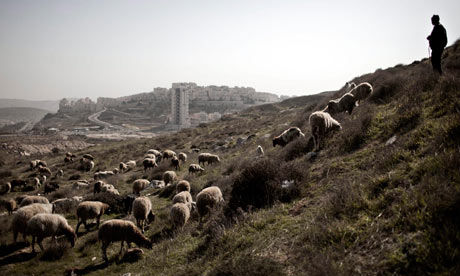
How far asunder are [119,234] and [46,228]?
2553mm

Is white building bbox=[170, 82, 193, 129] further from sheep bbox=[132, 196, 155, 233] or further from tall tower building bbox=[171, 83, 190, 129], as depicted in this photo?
sheep bbox=[132, 196, 155, 233]

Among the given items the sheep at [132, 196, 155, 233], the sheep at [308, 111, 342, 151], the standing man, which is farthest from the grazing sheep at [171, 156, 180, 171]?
the standing man

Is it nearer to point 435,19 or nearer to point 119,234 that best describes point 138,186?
point 119,234

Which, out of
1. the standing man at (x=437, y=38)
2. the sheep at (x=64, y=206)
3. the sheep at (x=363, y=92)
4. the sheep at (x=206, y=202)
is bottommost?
the sheep at (x=64, y=206)

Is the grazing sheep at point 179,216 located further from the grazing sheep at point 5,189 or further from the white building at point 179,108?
the white building at point 179,108

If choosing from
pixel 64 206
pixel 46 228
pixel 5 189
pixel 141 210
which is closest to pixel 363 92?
pixel 141 210

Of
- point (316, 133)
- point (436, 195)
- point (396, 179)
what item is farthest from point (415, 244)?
point (316, 133)

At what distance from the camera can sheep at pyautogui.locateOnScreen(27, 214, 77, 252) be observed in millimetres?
7957

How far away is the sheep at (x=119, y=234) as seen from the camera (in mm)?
7383

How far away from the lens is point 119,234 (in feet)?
24.7

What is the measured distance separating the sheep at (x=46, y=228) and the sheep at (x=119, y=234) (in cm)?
192

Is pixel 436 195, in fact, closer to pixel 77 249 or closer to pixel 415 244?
pixel 415 244

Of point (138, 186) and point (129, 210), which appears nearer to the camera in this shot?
point (129, 210)

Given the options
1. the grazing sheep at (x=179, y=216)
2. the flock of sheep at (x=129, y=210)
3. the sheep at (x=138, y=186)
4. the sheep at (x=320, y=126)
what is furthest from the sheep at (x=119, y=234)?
the sheep at (x=138, y=186)
